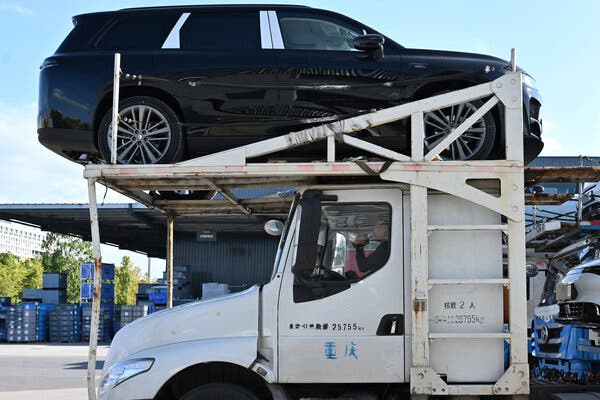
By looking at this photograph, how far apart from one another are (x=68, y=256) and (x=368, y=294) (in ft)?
161

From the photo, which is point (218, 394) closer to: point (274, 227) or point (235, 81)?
point (274, 227)

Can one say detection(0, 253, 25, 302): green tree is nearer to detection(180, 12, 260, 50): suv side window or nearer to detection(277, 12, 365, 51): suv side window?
detection(180, 12, 260, 50): suv side window

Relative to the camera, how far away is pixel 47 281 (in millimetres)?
29625

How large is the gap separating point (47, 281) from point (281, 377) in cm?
2696

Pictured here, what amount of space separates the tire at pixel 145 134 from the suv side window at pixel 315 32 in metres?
1.27

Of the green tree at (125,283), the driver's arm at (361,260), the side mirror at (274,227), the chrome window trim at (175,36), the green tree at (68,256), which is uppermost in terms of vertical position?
the chrome window trim at (175,36)

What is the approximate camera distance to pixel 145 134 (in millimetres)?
6027

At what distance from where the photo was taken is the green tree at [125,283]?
59125 millimetres

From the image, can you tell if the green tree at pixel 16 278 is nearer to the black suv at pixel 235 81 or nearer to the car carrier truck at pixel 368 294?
the black suv at pixel 235 81

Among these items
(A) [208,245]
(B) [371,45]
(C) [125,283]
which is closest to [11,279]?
(C) [125,283]

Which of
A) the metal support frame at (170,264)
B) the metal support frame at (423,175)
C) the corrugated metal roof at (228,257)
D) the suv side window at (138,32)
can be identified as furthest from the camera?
the corrugated metal roof at (228,257)

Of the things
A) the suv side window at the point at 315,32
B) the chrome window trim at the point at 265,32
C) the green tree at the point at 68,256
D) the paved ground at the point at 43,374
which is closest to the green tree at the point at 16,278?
the green tree at the point at 68,256

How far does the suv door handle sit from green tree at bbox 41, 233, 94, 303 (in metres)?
46.5

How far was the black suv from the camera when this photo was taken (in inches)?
238
